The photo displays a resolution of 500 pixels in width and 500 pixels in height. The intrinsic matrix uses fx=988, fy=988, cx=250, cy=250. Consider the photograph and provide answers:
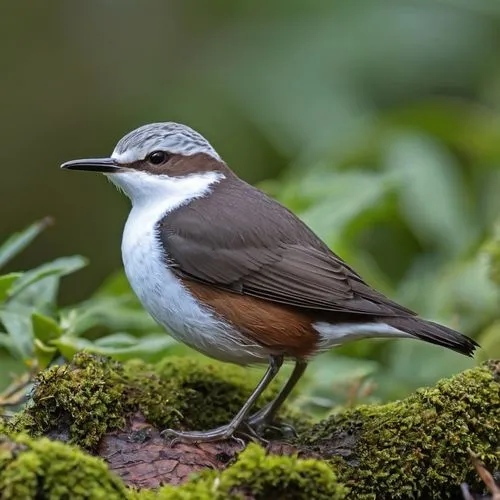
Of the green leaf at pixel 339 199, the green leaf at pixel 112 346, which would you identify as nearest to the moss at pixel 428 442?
the green leaf at pixel 112 346

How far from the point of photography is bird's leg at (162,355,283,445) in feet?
13.9

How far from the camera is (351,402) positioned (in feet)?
17.7

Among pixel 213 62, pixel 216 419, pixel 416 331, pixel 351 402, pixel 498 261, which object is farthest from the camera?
pixel 213 62

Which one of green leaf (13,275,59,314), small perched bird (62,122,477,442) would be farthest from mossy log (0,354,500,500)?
green leaf (13,275,59,314)

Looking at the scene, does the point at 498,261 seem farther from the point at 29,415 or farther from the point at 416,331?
the point at 29,415

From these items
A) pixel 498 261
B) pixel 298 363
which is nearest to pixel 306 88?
pixel 498 261

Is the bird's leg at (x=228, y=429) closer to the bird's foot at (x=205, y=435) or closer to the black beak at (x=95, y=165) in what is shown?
the bird's foot at (x=205, y=435)

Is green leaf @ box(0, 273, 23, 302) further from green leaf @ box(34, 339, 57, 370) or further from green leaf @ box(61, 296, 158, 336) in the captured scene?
green leaf @ box(61, 296, 158, 336)

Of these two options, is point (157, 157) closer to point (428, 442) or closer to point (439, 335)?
point (439, 335)

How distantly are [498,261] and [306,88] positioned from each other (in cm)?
465

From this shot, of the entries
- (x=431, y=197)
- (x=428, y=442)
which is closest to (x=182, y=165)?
(x=428, y=442)

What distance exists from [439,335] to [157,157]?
5.91ft

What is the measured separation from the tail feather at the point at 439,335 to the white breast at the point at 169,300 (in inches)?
27.9

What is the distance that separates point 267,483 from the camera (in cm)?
332
